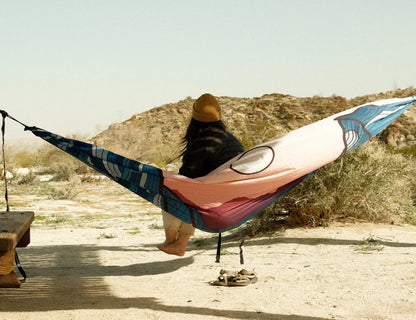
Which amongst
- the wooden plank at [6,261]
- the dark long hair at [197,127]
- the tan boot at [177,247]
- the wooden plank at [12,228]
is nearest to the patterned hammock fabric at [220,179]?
the dark long hair at [197,127]

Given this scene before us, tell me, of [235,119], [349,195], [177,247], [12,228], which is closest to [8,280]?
[12,228]

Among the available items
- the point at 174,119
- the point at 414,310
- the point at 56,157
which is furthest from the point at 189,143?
the point at 174,119

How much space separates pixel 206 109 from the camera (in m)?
4.84

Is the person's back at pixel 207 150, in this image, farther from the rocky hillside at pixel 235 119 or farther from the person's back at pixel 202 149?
the rocky hillside at pixel 235 119

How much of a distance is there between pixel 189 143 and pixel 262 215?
2883 millimetres

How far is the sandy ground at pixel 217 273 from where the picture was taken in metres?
4.04

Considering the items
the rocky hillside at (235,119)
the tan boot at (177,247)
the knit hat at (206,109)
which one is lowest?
the tan boot at (177,247)

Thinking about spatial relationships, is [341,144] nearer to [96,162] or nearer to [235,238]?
[96,162]

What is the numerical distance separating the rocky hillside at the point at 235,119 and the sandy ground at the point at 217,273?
75.9ft

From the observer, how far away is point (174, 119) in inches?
1804

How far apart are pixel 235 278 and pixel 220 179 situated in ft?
3.51

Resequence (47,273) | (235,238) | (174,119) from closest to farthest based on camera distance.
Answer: (47,273) → (235,238) → (174,119)

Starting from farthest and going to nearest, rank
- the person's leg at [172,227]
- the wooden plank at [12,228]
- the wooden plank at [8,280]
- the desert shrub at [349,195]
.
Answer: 1. the desert shrub at [349,195]
2. the person's leg at [172,227]
3. the wooden plank at [8,280]
4. the wooden plank at [12,228]

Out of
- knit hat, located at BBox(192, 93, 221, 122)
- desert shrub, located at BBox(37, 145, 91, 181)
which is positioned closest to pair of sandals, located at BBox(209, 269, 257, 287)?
knit hat, located at BBox(192, 93, 221, 122)
